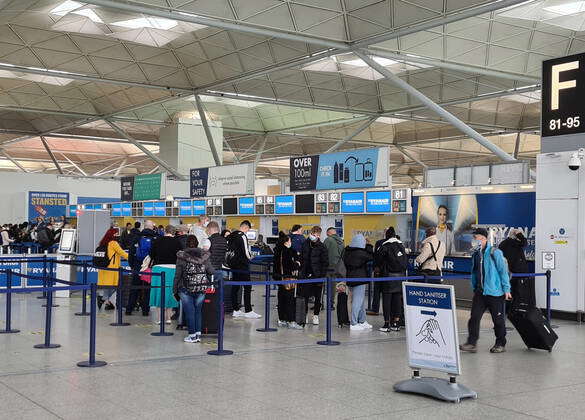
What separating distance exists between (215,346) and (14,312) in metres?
5.82

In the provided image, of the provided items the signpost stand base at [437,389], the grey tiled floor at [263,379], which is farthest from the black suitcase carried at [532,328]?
the signpost stand base at [437,389]

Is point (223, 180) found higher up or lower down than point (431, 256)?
higher up

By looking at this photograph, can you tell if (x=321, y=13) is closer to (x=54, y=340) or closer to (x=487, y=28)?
(x=487, y=28)

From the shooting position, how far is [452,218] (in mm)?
17844

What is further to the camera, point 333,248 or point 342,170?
point 342,170

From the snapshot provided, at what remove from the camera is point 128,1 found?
19.2 m

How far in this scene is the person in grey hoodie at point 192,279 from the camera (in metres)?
10.9

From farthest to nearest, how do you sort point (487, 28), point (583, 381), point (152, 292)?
point (487, 28) < point (152, 292) < point (583, 381)


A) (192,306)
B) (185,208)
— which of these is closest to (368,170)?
(192,306)

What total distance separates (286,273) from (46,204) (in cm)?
3247

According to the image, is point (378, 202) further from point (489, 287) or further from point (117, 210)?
point (117, 210)

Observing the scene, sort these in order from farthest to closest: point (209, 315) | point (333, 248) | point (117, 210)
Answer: point (117, 210), point (333, 248), point (209, 315)

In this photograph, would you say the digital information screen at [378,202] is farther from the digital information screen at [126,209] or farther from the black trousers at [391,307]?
the digital information screen at [126,209]

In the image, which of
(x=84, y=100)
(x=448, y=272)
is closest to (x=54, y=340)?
(x=448, y=272)
